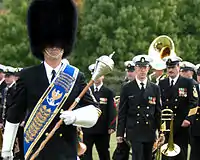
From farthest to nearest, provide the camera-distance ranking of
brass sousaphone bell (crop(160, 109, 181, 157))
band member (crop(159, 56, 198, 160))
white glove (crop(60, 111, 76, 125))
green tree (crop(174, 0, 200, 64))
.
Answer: green tree (crop(174, 0, 200, 64)) < band member (crop(159, 56, 198, 160)) < brass sousaphone bell (crop(160, 109, 181, 157)) < white glove (crop(60, 111, 76, 125))

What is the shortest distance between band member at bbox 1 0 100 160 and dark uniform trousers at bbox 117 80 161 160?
440 cm

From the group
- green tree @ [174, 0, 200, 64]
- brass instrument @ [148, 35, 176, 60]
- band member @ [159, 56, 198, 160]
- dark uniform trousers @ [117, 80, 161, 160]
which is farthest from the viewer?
green tree @ [174, 0, 200, 64]

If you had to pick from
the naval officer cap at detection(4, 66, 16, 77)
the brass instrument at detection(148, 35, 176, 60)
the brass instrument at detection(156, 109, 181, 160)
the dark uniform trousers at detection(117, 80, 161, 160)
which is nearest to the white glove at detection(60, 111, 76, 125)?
the dark uniform trousers at detection(117, 80, 161, 160)

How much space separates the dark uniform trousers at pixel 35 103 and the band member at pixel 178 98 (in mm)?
5507

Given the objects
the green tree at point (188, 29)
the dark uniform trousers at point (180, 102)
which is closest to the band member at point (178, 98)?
the dark uniform trousers at point (180, 102)

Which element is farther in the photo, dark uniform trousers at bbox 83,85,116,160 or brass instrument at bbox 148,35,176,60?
brass instrument at bbox 148,35,176,60

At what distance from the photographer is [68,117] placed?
637 centimetres

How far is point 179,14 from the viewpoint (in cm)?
4500

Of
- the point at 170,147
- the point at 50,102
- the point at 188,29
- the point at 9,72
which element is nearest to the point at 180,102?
the point at 170,147

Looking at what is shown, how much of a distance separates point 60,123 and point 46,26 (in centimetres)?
93

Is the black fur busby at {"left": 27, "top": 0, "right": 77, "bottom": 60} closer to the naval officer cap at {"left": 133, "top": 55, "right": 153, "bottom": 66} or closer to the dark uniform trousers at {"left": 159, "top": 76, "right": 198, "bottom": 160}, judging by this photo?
the naval officer cap at {"left": 133, "top": 55, "right": 153, "bottom": 66}

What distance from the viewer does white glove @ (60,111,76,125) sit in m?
6.36

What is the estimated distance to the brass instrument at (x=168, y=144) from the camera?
11.9 metres

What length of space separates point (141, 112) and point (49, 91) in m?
4.64
